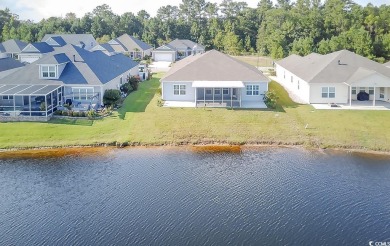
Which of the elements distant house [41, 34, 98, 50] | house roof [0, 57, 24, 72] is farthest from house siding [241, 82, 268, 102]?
distant house [41, 34, 98, 50]

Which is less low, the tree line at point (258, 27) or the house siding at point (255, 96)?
the tree line at point (258, 27)

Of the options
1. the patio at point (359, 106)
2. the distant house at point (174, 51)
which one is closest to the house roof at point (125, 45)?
the distant house at point (174, 51)

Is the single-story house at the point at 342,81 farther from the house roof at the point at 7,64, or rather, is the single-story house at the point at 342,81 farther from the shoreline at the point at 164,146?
the house roof at the point at 7,64

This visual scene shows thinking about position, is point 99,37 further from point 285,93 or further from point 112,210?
point 112,210

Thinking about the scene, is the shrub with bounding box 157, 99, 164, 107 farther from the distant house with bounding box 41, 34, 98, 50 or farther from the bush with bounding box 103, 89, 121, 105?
the distant house with bounding box 41, 34, 98, 50

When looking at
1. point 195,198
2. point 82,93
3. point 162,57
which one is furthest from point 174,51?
point 195,198

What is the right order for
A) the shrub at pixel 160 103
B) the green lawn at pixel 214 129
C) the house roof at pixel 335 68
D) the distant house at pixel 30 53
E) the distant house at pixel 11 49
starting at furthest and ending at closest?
the distant house at pixel 11 49 → the distant house at pixel 30 53 → the house roof at pixel 335 68 → the shrub at pixel 160 103 → the green lawn at pixel 214 129
